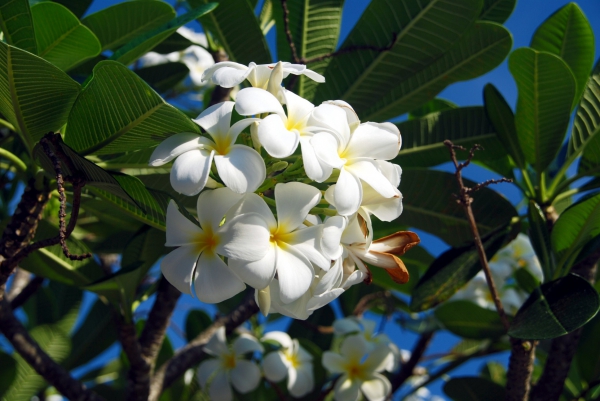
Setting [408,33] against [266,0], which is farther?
[266,0]

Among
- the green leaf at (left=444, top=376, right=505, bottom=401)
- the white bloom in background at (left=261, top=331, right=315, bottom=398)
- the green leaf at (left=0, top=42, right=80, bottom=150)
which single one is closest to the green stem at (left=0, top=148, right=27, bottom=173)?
the green leaf at (left=0, top=42, right=80, bottom=150)

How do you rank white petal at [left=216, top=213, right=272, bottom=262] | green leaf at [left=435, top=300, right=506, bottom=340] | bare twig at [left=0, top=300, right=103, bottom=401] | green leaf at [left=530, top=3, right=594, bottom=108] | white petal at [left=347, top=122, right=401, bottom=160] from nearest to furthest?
white petal at [left=216, top=213, right=272, bottom=262] → white petal at [left=347, top=122, right=401, bottom=160] → bare twig at [left=0, top=300, right=103, bottom=401] → green leaf at [left=530, top=3, right=594, bottom=108] → green leaf at [left=435, top=300, right=506, bottom=340]

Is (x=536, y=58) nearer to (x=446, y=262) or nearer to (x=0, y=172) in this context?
(x=446, y=262)

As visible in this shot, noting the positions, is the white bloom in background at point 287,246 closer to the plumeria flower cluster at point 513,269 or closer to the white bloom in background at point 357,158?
the white bloom in background at point 357,158

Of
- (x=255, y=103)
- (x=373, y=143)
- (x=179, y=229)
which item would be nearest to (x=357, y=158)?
(x=373, y=143)

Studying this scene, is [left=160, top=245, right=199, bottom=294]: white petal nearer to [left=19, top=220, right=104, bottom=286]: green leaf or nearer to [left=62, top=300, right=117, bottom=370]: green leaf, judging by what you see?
[left=19, top=220, right=104, bottom=286]: green leaf

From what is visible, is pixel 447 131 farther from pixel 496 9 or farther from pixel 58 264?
pixel 58 264

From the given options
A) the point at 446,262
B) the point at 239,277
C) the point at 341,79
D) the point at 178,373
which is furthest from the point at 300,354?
the point at 239,277
